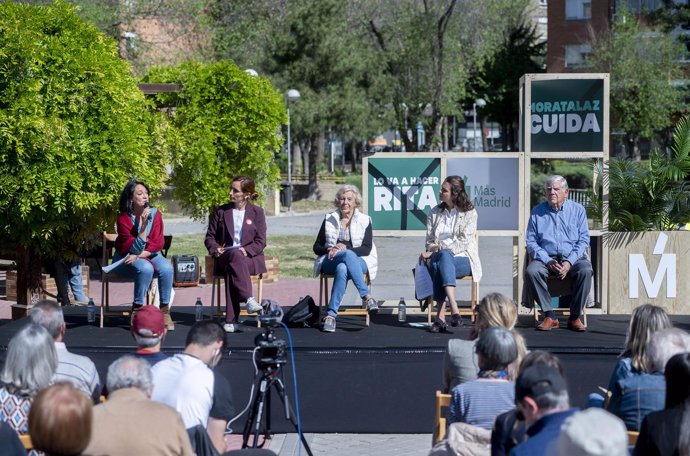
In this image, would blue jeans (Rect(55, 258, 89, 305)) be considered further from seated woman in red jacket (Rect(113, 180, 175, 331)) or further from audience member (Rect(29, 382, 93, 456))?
audience member (Rect(29, 382, 93, 456))

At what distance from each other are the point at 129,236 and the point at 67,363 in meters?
3.64

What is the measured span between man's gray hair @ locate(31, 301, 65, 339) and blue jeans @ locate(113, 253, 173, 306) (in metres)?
3.10

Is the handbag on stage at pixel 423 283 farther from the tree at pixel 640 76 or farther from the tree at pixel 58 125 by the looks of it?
the tree at pixel 640 76

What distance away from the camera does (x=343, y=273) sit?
28.2ft

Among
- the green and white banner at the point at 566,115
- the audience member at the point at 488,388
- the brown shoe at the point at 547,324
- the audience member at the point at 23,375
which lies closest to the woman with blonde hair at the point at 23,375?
the audience member at the point at 23,375

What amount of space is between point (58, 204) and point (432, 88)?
3549 cm

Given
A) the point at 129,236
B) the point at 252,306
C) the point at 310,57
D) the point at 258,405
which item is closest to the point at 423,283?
the point at 252,306

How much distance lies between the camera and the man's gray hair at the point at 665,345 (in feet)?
15.3

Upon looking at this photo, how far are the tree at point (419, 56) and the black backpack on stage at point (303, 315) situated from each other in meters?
30.4

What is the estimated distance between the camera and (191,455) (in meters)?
3.97

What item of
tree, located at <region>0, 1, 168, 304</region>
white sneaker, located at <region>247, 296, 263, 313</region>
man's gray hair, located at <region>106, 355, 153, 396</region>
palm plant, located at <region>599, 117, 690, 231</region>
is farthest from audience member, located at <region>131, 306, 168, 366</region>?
palm plant, located at <region>599, 117, 690, 231</region>

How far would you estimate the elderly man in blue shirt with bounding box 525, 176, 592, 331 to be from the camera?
844cm

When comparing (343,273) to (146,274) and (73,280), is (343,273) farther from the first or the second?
(73,280)

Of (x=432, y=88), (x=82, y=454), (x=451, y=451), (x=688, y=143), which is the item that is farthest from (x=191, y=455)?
(x=432, y=88)
